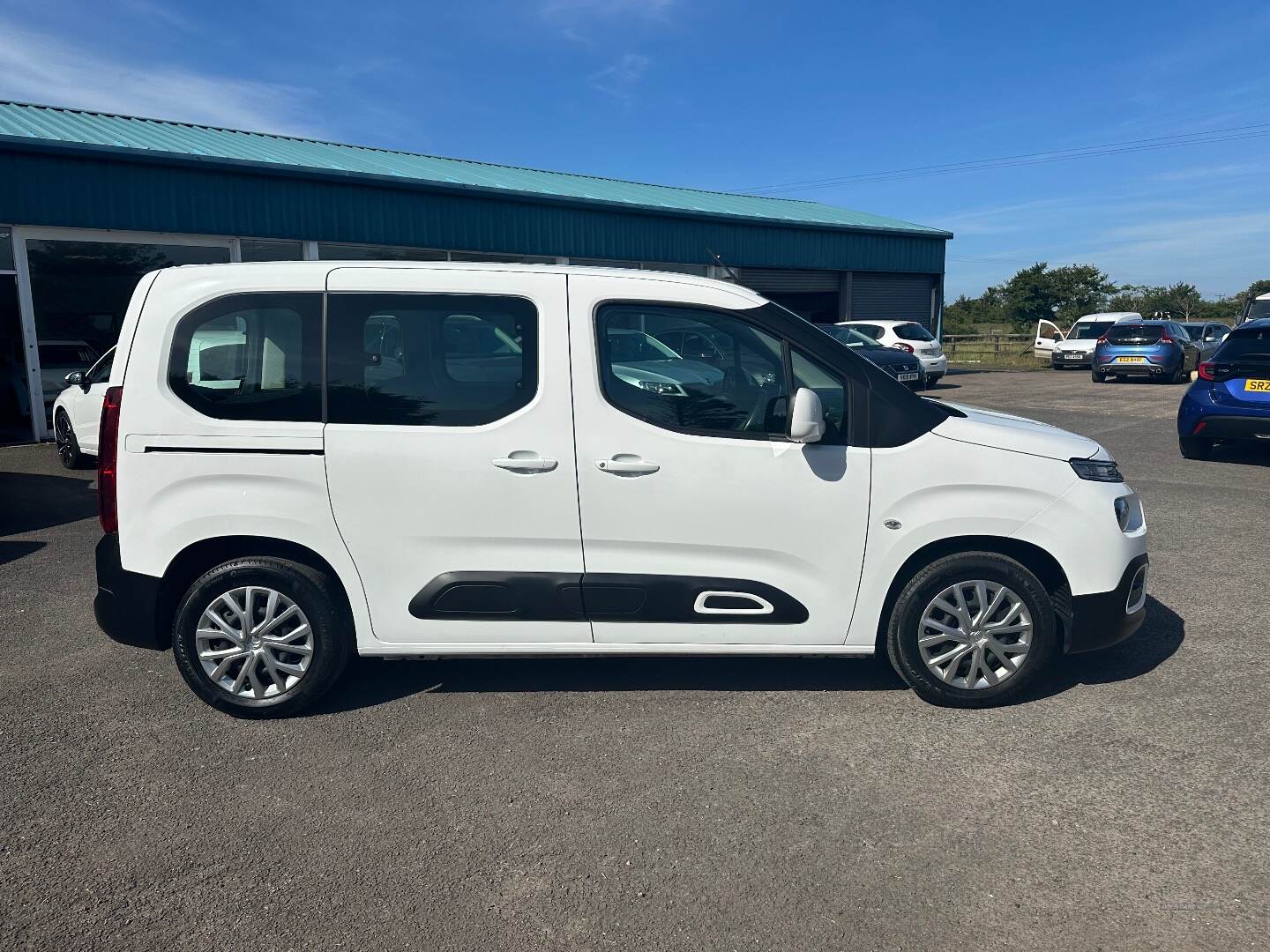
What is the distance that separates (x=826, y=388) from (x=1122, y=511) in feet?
4.68

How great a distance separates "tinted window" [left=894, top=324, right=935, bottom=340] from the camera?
2125 centimetres

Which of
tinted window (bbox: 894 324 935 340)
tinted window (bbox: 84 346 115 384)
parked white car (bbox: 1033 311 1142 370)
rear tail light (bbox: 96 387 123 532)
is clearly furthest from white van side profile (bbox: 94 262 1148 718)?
parked white car (bbox: 1033 311 1142 370)

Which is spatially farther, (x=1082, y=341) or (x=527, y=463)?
(x=1082, y=341)

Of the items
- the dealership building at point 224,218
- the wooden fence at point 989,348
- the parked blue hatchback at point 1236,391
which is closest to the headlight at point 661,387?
the dealership building at point 224,218

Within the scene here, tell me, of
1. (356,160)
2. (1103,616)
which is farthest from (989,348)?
(1103,616)

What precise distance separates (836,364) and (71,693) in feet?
12.4

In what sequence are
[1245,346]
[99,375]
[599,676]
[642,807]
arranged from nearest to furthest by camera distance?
[642,807] < [599,676] < [1245,346] < [99,375]

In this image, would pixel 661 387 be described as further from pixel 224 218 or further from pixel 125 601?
pixel 224 218

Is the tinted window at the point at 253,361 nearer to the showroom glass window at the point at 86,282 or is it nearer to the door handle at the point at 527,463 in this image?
the door handle at the point at 527,463

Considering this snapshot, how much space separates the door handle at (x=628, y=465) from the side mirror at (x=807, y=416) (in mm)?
580

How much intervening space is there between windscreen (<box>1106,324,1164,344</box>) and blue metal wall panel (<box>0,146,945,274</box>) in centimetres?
849

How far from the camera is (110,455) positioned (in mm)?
3939

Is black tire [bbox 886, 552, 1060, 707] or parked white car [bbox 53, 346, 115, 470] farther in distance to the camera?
parked white car [bbox 53, 346, 115, 470]

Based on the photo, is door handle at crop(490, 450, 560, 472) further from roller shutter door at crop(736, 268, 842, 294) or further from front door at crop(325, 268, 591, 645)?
roller shutter door at crop(736, 268, 842, 294)
